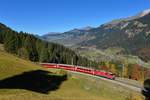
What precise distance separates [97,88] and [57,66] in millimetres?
64502

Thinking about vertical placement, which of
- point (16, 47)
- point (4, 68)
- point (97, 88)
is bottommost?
point (97, 88)

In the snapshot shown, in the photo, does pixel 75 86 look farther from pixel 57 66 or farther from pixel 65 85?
pixel 57 66

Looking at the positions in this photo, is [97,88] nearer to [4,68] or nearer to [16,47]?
[4,68]

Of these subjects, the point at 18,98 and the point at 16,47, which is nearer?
the point at 18,98

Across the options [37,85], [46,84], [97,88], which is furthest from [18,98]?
[97,88]

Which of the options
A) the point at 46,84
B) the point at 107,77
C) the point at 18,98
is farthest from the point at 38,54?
the point at 18,98

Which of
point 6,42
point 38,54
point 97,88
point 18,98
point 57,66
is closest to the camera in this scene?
point 18,98

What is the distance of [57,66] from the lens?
15000 cm

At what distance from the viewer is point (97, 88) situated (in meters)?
87.6

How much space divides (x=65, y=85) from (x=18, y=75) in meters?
13.1

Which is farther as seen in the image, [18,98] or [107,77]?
[107,77]

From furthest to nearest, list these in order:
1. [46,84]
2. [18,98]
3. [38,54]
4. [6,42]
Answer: [38,54] < [6,42] < [46,84] < [18,98]

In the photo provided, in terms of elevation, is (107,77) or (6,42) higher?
(6,42)

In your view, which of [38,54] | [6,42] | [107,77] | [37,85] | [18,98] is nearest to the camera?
[18,98]
